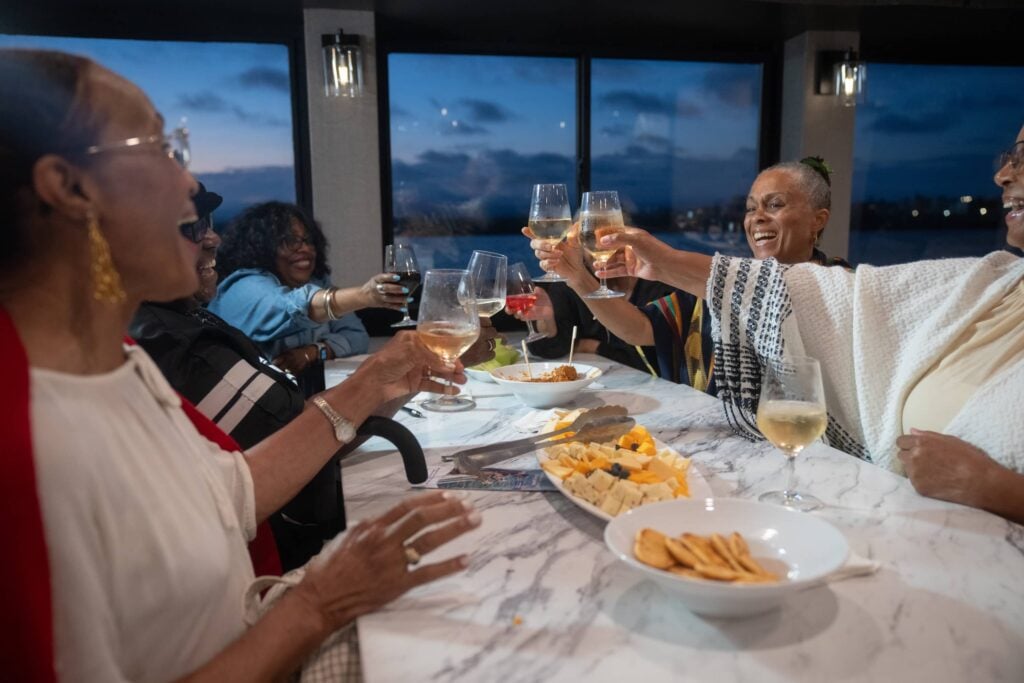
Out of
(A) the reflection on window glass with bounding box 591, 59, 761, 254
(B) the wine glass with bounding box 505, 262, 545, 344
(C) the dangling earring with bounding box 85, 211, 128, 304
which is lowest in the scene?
(B) the wine glass with bounding box 505, 262, 545, 344

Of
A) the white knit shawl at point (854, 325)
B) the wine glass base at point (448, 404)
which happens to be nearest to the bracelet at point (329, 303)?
the wine glass base at point (448, 404)

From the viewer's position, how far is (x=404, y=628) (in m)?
0.84

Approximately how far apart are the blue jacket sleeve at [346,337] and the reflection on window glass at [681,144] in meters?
2.12

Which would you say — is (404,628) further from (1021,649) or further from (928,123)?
(928,123)

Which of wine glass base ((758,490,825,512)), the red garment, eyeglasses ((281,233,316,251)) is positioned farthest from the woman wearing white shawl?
eyeglasses ((281,233,316,251))

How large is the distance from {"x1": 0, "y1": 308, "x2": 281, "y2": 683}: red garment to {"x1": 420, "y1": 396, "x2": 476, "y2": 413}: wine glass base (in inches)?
44.5

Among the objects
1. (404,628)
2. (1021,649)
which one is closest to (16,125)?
(404,628)

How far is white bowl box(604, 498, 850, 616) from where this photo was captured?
0.77 m

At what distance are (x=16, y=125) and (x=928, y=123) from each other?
964 cm

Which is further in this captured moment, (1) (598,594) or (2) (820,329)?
(2) (820,329)

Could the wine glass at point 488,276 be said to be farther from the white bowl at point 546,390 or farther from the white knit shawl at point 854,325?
the white knit shawl at point 854,325

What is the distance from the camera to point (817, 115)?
4.70 m

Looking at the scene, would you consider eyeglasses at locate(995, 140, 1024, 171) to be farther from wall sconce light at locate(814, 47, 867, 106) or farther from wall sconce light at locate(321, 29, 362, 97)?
wall sconce light at locate(814, 47, 867, 106)

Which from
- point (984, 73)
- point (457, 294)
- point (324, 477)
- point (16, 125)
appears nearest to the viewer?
point (16, 125)
